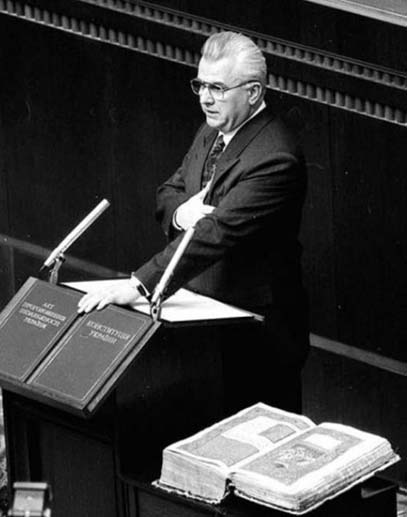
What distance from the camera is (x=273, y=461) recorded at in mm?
6746

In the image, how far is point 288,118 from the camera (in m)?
8.62

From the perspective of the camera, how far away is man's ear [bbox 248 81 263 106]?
7484 mm

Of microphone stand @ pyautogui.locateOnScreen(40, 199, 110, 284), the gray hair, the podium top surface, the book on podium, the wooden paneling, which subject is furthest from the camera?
the wooden paneling

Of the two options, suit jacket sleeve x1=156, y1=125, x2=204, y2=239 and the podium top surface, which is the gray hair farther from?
the podium top surface

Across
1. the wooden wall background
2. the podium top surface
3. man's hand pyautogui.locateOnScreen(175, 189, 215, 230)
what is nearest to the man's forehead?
man's hand pyautogui.locateOnScreen(175, 189, 215, 230)

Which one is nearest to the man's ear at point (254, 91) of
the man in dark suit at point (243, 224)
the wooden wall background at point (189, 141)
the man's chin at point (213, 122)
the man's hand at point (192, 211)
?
the man in dark suit at point (243, 224)

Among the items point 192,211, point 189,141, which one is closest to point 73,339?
point 192,211

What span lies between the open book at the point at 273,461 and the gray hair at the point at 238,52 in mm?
1218

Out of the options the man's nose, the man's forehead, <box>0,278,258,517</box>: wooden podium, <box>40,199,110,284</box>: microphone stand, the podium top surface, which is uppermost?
the man's forehead

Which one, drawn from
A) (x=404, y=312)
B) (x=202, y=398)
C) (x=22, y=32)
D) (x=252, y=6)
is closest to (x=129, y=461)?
(x=202, y=398)

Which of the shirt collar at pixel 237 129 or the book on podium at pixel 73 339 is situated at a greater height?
the shirt collar at pixel 237 129

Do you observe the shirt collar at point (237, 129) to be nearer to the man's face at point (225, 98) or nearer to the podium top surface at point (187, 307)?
the man's face at point (225, 98)

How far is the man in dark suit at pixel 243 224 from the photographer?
739 cm

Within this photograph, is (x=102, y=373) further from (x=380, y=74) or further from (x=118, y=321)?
(x=380, y=74)
